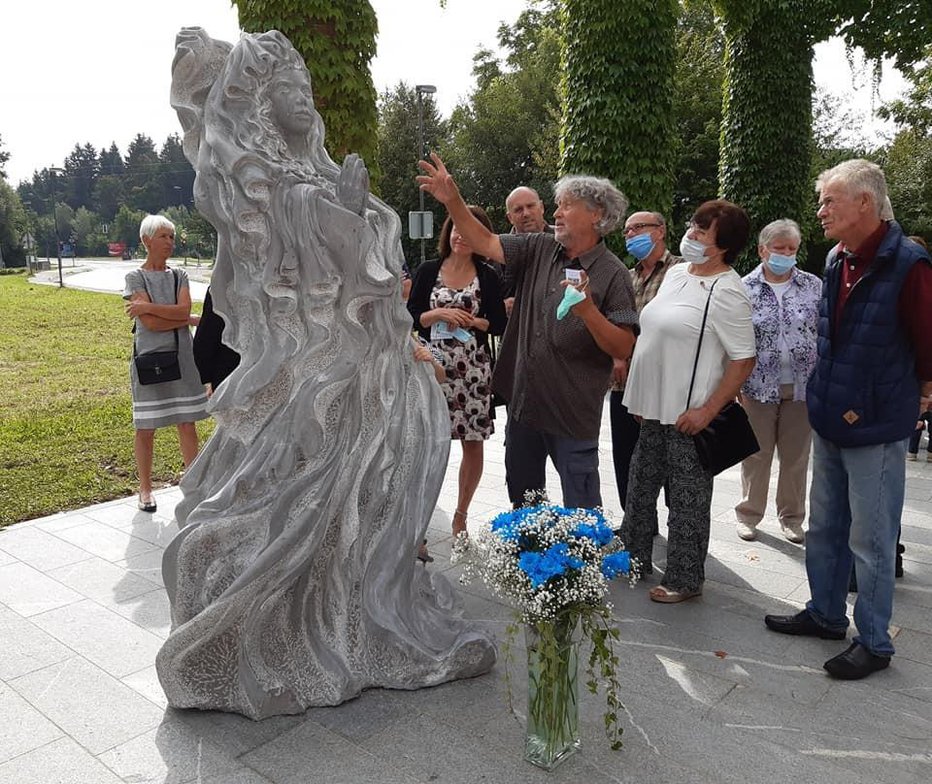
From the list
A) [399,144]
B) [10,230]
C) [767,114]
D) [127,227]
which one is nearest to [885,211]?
[767,114]

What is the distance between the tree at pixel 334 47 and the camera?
6.32 metres

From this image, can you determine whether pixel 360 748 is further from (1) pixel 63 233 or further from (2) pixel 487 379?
(1) pixel 63 233

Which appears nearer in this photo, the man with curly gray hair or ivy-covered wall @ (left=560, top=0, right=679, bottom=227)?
the man with curly gray hair

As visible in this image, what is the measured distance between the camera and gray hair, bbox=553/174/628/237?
12.2 feet

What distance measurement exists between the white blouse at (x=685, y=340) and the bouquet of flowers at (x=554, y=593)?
135 cm

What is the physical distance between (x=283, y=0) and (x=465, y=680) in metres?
5.40

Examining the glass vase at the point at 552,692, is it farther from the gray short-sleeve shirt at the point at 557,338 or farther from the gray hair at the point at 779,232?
the gray hair at the point at 779,232

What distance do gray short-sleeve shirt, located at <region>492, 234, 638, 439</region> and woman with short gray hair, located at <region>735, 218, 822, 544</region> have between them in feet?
4.84

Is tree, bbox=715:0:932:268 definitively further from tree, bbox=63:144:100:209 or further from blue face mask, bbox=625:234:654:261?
tree, bbox=63:144:100:209

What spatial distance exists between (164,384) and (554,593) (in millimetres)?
3924

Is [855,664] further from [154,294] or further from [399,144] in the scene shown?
[399,144]

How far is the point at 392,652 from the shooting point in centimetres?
315

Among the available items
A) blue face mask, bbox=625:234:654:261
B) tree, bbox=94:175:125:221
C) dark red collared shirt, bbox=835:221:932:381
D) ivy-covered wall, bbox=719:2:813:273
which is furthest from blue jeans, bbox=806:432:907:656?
tree, bbox=94:175:125:221

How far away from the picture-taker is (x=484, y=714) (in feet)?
9.85
